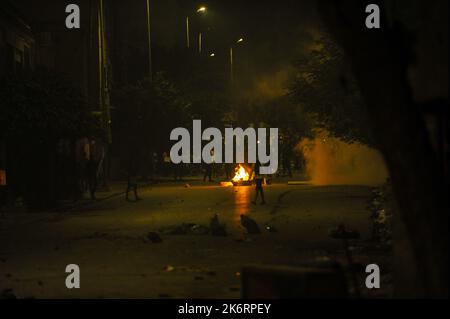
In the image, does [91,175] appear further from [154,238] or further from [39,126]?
[154,238]

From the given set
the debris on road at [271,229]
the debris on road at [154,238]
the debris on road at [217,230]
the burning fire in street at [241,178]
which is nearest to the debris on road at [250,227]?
the debris on road at [271,229]

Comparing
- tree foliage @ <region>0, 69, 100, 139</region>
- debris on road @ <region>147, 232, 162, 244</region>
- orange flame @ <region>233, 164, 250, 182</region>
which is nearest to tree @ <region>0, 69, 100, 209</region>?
tree foliage @ <region>0, 69, 100, 139</region>

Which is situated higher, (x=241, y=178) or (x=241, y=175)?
(x=241, y=175)

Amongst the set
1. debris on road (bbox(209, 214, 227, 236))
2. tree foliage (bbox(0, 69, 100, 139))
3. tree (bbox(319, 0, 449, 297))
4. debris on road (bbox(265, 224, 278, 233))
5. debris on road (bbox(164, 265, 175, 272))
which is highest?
tree foliage (bbox(0, 69, 100, 139))

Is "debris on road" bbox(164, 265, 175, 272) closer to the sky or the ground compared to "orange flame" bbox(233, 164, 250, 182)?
closer to the ground

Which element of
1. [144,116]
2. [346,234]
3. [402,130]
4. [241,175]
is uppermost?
[144,116]

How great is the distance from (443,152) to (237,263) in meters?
6.73

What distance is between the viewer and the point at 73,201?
3581cm

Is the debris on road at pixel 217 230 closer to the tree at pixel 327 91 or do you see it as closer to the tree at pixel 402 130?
the tree at pixel 327 91

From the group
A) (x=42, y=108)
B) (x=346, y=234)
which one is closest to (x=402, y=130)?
(x=346, y=234)

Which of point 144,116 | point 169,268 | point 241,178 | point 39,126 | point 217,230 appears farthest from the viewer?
point 144,116

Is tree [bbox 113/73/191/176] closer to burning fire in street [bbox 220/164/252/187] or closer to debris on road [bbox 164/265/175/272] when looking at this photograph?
burning fire in street [bbox 220/164/252/187]

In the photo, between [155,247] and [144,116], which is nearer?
[155,247]

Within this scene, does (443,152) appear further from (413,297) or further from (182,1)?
(182,1)
